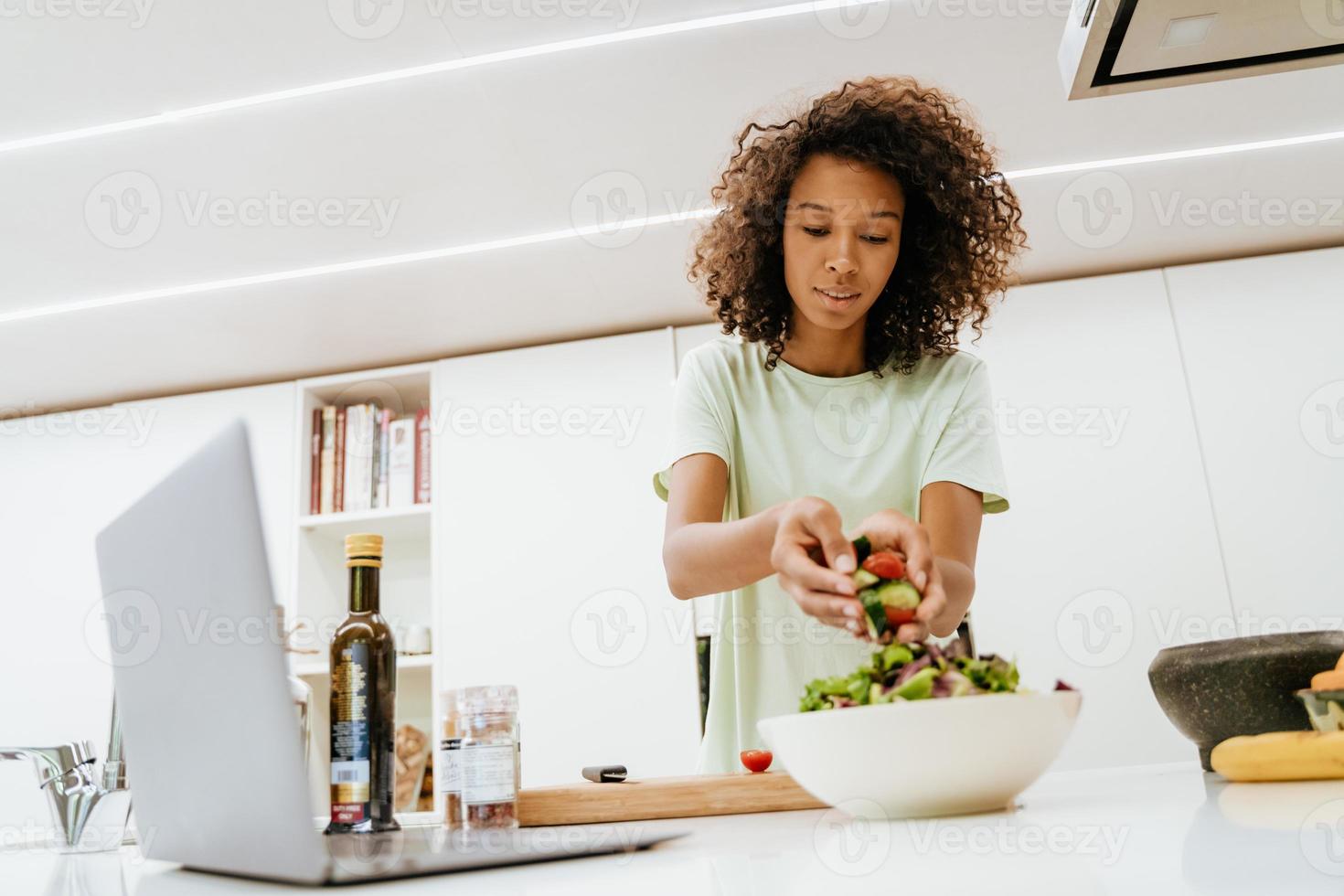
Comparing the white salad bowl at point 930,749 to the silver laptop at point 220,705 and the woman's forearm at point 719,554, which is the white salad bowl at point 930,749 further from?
the woman's forearm at point 719,554

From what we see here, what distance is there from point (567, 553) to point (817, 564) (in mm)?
2181

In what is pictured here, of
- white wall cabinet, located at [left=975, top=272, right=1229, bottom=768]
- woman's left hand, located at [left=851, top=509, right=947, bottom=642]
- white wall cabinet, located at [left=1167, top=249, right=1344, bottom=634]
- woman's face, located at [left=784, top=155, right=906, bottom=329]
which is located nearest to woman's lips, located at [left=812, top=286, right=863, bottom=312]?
woman's face, located at [left=784, top=155, right=906, bottom=329]

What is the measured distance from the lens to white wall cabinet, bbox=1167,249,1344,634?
250cm

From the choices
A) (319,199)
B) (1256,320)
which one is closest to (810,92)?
(319,199)

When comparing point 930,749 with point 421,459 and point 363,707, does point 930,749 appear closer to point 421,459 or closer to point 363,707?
point 363,707

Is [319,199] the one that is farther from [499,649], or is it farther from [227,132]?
[499,649]

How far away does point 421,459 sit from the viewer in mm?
3047

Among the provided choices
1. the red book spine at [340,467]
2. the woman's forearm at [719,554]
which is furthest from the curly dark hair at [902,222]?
the red book spine at [340,467]

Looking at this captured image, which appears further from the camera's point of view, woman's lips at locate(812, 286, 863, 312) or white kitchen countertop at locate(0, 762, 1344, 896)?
woman's lips at locate(812, 286, 863, 312)

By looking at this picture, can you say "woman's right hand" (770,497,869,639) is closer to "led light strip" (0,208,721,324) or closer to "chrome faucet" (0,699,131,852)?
"chrome faucet" (0,699,131,852)

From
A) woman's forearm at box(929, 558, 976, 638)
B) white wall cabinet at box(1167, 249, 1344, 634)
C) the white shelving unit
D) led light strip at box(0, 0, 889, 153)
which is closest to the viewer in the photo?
woman's forearm at box(929, 558, 976, 638)

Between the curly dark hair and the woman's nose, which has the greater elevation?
the curly dark hair

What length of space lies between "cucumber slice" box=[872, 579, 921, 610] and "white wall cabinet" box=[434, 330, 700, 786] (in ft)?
6.84

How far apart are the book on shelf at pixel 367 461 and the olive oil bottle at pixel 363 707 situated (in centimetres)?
224
